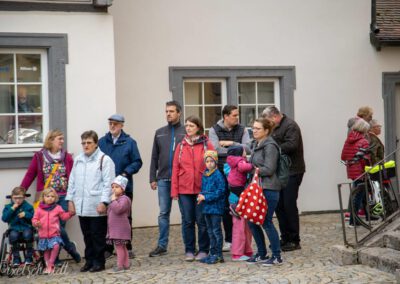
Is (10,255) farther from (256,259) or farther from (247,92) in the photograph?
(247,92)

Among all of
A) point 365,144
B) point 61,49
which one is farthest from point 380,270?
point 61,49

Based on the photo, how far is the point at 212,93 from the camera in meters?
13.9

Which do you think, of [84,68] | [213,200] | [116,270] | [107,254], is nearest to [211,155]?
[213,200]

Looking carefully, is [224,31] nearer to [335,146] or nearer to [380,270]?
[335,146]

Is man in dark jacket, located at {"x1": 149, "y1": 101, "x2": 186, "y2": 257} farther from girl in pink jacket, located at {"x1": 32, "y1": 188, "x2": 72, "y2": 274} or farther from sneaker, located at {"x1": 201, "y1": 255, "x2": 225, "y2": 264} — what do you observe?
girl in pink jacket, located at {"x1": 32, "y1": 188, "x2": 72, "y2": 274}

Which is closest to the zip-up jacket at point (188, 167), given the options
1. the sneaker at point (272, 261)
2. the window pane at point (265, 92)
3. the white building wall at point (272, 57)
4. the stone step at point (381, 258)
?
the sneaker at point (272, 261)

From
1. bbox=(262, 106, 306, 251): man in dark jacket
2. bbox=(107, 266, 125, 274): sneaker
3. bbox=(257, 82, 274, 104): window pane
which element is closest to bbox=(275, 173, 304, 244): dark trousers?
bbox=(262, 106, 306, 251): man in dark jacket

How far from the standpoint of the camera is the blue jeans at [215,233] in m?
9.75

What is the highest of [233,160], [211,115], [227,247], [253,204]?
[211,115]

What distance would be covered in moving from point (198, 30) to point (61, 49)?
3.41m

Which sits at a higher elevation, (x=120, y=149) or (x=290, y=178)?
(x=120, y=149)

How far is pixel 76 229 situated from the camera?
10727 mm

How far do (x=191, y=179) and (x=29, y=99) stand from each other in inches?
96.9

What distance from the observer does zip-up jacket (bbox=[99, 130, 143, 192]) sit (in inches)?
410
